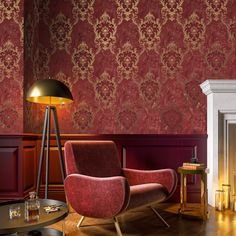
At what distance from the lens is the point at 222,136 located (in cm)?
406

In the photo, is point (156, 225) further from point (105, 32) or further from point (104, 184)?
point (105, 32)

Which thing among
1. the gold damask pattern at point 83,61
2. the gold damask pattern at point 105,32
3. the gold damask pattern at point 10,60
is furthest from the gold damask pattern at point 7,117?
the gold damask pattern at point 105,32

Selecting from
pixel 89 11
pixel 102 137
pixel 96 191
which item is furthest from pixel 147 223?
pixel 89 11

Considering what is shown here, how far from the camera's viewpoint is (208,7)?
4352 mm

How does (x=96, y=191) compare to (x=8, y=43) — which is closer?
(x=96, y=191)

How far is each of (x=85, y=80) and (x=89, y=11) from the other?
0.94 metres

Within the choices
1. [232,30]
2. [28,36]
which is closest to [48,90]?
[28,36]

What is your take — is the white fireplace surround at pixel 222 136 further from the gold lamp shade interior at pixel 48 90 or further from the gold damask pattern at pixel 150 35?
the gold lamp shade interior at pixel 48 90

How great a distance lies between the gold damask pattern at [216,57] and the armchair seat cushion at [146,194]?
1955mm

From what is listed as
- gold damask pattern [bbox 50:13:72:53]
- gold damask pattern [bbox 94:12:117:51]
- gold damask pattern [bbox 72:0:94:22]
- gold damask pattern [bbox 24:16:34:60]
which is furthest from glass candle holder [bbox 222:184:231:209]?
gold damask pattern [bbox 24:16:34:60]

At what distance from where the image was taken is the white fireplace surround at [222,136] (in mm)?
4023

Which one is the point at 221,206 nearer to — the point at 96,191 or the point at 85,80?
the point at 96,191

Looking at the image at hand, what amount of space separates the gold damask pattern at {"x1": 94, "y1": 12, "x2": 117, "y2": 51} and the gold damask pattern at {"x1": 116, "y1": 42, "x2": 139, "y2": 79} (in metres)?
0.17

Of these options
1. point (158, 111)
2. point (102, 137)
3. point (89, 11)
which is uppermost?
point (89, 11)
